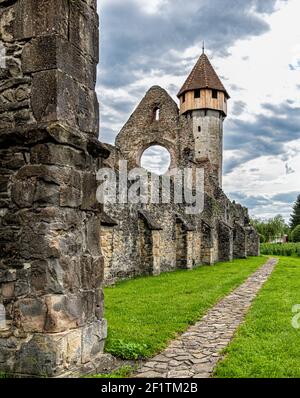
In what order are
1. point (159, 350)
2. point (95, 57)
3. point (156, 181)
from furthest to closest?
1. point (156, 181)
2. point (159, 350)
3. point (95, 57)

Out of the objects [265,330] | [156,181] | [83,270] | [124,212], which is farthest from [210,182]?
[83,270]

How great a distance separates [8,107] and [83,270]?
208 centimetres

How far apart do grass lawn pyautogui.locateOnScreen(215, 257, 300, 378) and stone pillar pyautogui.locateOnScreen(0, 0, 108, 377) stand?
1774 millimetres

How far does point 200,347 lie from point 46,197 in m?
3.34

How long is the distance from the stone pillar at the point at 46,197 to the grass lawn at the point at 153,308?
1157mm

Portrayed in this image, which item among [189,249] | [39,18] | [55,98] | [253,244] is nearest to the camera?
[55,98]

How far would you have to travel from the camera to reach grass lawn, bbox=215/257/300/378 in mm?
5346

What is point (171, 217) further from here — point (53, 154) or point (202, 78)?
point (202, 78)

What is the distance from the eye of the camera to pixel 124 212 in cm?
1592

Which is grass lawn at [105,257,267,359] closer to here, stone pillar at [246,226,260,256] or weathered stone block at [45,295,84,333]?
weathered stone block at [45,295,84,333]

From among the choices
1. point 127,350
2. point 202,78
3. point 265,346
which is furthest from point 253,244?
point 127,350

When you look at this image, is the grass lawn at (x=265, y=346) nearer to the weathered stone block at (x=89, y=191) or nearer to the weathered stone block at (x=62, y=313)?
the weathered stone block at (x=62, y=313)

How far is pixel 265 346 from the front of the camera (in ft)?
21.2

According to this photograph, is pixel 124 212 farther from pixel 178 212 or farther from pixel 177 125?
pixel 177 125
